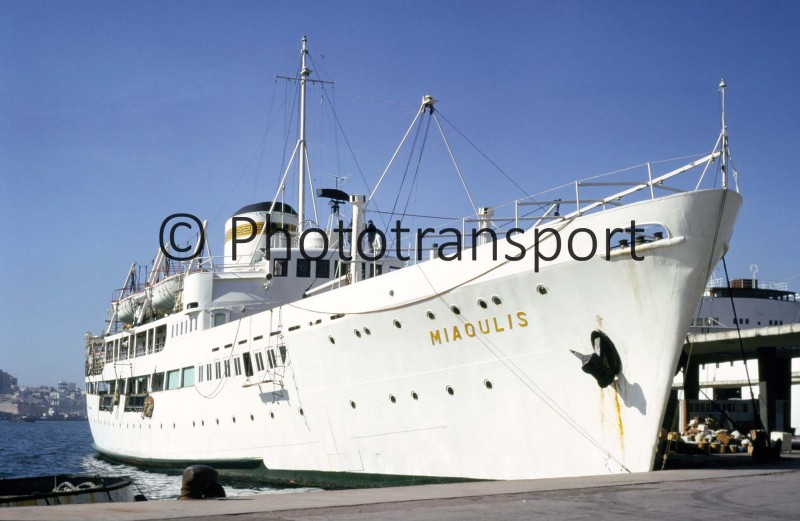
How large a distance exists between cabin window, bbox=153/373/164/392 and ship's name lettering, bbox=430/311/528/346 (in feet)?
51.7

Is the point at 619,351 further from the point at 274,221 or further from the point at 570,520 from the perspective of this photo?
the point at 274,221

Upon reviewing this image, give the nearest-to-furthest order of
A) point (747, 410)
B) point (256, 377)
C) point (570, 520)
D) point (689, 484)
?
point (570, 520) < point (689, 484) < point (256, 377) < point (747, 410)

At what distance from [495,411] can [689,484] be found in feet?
15.0

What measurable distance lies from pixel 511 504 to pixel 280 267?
17.8 m

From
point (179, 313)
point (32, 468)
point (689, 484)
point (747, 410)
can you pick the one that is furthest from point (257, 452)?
point (747, 410)

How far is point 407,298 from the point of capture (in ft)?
56.6

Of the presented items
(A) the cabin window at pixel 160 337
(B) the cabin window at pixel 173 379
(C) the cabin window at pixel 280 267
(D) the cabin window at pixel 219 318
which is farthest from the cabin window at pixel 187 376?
(C) the cabin window at pixel 280 267

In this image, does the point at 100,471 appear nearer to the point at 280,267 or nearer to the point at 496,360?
the point at 280,267

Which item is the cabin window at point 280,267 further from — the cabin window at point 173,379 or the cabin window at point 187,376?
the cabin window at point 173,379

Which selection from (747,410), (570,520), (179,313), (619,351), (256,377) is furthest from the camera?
(747,410)

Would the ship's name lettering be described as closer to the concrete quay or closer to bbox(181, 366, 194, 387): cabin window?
the concrete quay

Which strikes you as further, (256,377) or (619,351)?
(256,377)

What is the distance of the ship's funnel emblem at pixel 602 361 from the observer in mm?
14422

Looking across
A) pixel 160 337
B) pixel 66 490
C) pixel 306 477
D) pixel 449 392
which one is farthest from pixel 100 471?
pixel 66 490
